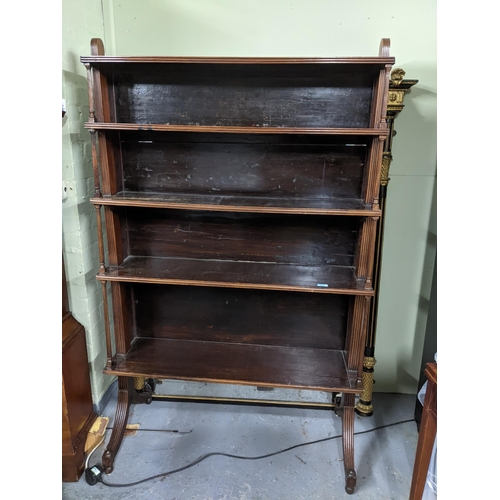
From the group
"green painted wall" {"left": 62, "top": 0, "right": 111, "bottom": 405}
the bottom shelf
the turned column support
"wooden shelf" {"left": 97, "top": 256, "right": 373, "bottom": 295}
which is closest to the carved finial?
the turned column support

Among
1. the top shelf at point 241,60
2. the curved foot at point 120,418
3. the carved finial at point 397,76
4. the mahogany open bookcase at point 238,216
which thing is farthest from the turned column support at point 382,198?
the curved foot at point 120,418

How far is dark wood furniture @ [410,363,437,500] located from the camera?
1.18 m

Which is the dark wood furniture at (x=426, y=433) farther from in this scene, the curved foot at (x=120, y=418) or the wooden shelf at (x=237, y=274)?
the curved foot at (x=120, y=418)

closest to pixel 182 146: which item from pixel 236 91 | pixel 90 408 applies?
pixel 236 91

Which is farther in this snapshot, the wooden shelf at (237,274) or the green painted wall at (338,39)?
the green painted wall at (338,39)

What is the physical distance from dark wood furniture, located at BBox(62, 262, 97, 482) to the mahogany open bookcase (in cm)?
14

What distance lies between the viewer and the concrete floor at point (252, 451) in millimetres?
1544

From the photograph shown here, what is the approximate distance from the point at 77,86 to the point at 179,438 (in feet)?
5.60

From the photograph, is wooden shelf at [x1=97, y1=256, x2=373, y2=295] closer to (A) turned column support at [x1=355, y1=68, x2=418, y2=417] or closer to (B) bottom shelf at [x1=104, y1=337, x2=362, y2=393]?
(A) turned column support at [x1=355, y1=68, x2=418, y2=417]

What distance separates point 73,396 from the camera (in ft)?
5.31

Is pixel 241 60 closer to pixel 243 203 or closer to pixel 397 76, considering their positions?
pixel 243 203

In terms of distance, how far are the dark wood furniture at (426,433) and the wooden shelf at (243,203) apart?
596 millimetres

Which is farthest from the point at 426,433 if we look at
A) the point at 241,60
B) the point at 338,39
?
the point at 338,39

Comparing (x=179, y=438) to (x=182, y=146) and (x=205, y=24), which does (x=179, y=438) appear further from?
(x=205, y=24)
